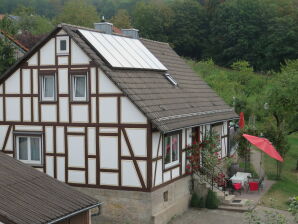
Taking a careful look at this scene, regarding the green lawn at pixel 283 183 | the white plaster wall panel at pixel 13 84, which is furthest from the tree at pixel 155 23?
the white plaster wall panel at pixel 13 84

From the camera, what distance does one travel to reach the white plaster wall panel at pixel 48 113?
1856 cm

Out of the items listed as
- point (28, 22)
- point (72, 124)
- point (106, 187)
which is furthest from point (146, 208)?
point (28, 22)

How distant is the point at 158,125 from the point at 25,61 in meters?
5.94

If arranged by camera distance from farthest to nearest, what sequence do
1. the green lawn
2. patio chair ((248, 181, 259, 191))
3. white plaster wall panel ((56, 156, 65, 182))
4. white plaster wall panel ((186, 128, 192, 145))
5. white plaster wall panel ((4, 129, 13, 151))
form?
patio chair ((248, 181, 259, 191))
the green lawn
white plaster wall panel ((186, 128, 192, 145))
white plaster wall panel ((4, 129, 13, 151))
white plaster wall panel ((56, 156, 65, 182))

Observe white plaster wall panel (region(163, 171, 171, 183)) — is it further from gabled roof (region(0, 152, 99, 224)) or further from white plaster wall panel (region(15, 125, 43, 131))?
white plaster wall panel (region(15, 125, 43, 131))

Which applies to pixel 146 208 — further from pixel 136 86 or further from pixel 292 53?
pixel 292 53

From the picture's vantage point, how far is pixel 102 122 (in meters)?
17.6

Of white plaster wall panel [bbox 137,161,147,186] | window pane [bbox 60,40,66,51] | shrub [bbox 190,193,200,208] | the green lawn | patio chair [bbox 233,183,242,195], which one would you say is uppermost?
window pane [bbox 60,40,66,51]

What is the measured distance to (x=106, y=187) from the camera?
57.5 feet

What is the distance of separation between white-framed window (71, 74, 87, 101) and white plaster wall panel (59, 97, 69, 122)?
366 mm

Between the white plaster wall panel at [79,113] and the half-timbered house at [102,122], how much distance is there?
0.12 ft

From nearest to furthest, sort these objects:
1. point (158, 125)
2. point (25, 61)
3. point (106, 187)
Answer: point (158, 125)
point (106, 187)
point (25, 61)

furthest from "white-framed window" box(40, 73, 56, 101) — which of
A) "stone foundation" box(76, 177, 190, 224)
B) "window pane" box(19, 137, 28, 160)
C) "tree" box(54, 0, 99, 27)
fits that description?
"tree" box(54, 0, 99, 27)

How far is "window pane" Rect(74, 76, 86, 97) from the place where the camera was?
18048 mm
